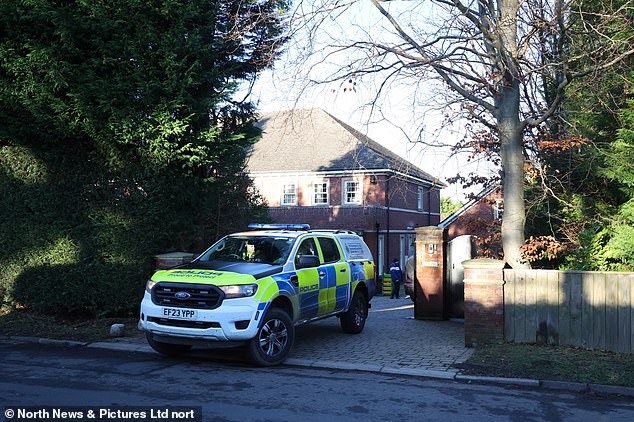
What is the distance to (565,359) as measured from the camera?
8891 mm

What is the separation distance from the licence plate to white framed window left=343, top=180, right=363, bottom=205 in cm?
2481

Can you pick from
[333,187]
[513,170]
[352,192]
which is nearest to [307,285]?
[513,170]

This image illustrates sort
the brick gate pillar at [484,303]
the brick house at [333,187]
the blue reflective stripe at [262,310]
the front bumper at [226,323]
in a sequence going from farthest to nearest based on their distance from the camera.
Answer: the brick house at [333,187] → the brick gate pillar at [484,303] → the blue reflective stripe at [262,310] → the front bumper at [226,323]

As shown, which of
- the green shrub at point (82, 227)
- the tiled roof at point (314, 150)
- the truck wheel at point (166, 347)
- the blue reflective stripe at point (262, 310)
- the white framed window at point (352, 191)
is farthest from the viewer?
the tiled roof at point (314, 150)

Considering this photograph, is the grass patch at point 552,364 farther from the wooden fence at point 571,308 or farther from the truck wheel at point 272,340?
the truck wheel at point 272,340

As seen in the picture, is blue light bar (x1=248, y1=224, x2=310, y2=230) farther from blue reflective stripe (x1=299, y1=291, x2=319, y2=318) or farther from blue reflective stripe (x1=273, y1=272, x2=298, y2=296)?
blue reflective stripe (x1=273, y1=272, x2=298, y2=296)

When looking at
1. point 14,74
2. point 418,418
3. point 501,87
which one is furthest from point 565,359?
point 14,74

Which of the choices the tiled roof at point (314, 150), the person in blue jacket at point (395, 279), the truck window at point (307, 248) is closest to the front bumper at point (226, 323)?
the truck window at point (307, 248)

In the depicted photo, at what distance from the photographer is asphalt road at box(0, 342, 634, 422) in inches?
252

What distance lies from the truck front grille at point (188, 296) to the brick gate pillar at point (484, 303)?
4.47 m

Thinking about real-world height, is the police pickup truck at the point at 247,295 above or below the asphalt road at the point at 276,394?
above

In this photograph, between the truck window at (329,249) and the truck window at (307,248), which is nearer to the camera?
the truck window at (307,248)

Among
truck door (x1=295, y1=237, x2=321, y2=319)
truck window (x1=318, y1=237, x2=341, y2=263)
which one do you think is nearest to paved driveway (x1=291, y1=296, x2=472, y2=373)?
truck door (x1=295, y1=237, x2=321, y2=319)

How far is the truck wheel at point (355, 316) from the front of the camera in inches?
462
